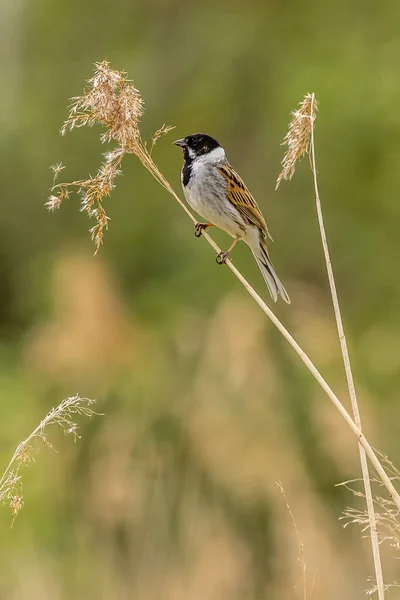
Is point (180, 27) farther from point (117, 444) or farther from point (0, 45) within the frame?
point (117, 444)

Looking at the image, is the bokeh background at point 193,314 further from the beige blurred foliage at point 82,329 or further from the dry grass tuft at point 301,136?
the dry grass tuft at point 301,136

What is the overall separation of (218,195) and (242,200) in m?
0.10

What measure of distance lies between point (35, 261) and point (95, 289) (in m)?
2.57

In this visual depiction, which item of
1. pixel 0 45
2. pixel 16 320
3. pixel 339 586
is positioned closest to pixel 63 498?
pixel 339 586

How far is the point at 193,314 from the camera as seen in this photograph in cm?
748

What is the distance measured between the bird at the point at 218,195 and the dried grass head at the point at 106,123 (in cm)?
130

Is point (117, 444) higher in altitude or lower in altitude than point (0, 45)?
lower

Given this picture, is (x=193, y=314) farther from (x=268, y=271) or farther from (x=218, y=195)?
(x=268, y=271)

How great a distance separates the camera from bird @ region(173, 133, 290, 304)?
3.24 metres

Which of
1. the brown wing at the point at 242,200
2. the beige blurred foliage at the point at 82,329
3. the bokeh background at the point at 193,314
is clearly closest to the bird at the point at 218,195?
the brown wing at the point at 242,200

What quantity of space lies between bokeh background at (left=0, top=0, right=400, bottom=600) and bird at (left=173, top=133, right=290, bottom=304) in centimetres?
127

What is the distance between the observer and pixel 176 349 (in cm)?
680

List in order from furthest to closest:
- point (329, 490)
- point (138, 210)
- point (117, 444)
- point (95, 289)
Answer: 1. point (138, 210)
2. point (95, 289)
3. point (329, 490)
4. point (117, 444)

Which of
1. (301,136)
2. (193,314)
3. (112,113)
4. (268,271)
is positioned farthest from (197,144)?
(193,314)
